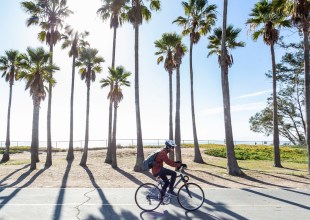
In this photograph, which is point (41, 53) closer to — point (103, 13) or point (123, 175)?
point (103, 13)

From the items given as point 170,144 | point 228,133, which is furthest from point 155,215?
point 228,133

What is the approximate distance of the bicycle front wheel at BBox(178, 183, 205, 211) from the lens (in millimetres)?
8664

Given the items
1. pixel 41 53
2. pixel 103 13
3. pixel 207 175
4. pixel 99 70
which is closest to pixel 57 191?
pixel 207 175

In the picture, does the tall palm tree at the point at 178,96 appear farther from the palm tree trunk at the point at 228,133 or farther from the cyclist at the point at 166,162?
the cyclist at the point at 166,162

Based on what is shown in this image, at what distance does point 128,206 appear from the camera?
9141 mm

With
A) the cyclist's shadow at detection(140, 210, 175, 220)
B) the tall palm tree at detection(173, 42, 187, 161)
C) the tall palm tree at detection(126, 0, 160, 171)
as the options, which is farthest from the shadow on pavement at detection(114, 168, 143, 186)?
the cyclist's shadow at detection(140, 210, 175, 220)

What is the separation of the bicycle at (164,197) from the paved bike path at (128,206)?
20 centimetres

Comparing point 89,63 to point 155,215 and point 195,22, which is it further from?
point 155,215

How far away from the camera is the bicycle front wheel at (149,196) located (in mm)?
8680

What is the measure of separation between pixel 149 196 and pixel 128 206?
0.85 m

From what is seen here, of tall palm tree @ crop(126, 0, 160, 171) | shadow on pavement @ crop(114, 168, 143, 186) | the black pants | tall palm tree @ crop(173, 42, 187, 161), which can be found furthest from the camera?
tall palm tree @ crop(173, 42, 187, 161)

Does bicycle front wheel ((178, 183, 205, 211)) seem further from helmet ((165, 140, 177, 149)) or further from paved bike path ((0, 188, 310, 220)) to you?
helmet ((165, 140, 177, 149))

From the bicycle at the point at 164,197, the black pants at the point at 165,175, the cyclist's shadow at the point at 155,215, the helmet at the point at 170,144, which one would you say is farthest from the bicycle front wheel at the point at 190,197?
the helmet at the point at 170,144

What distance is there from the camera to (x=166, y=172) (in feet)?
28.5
